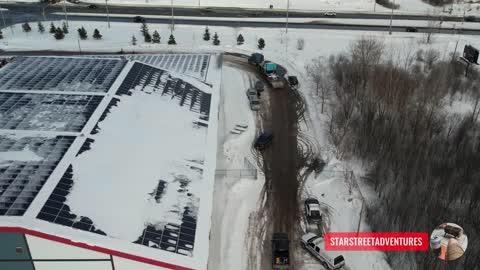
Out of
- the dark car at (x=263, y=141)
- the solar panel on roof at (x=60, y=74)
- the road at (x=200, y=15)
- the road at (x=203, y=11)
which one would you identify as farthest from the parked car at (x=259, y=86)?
the road at (x=203, y=11)

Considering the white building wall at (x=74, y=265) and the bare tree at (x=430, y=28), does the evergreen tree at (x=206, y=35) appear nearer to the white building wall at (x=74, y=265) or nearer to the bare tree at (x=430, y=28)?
the bare tree at (x=430, y=28)

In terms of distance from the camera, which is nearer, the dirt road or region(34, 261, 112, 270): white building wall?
region(34, 261, 112, 270): white building wall

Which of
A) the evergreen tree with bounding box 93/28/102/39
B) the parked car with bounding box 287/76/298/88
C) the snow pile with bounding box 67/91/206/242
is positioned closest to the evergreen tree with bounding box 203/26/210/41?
the evergreen tree with bounding box 93/28/102/39

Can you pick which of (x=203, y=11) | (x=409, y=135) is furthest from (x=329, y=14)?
(x=409, y=135)

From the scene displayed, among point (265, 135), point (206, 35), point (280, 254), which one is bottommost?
point (280, 254)

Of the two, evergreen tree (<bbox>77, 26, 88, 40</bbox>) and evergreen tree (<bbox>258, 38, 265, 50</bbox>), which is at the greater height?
evergreen tree (<bbox>77, 26, 88, 40</bbox>)

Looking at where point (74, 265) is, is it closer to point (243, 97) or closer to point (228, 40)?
point (243, 97)

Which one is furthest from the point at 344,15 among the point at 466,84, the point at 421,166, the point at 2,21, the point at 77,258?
the point at 77,258

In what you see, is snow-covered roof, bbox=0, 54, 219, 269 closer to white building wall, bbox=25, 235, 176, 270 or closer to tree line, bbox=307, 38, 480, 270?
white building wall, bbox=25, 235, 176, 270
